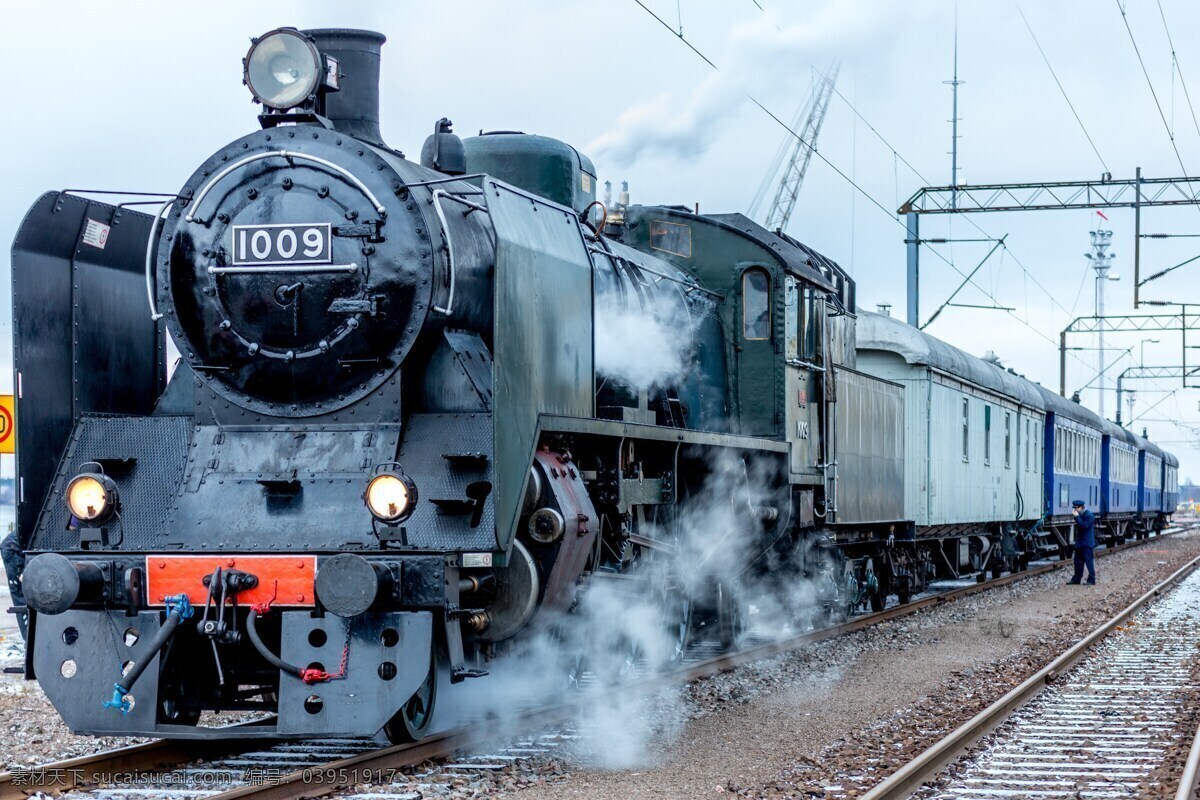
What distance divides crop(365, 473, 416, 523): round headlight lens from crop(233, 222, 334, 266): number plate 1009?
4.11ft

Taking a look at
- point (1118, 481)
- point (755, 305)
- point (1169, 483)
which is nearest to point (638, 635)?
point (755, 305)

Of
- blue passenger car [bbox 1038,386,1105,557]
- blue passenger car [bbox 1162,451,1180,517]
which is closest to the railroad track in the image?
blue passenger car [bbox 1038,386,1105,557]

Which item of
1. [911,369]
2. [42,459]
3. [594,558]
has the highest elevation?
[911,369]

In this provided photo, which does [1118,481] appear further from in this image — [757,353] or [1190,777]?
[1190,777]

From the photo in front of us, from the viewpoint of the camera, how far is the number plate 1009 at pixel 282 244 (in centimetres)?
691

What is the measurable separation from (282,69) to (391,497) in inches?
96.0

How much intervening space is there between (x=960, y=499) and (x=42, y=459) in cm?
1443

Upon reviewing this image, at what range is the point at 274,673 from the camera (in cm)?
657

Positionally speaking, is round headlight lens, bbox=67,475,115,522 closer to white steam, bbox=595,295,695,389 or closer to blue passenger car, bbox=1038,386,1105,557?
white steam, bbox=595,295,695,389

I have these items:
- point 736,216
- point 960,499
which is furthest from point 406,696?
point 960,499

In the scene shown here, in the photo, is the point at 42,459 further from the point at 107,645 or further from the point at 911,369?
the point at 911,369

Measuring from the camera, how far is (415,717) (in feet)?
23.0

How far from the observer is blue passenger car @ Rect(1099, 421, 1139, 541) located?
111 feet

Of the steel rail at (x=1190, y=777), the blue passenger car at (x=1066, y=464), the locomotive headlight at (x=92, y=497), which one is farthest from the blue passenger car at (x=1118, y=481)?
the locomotive headlight at (x=92, y=497)
